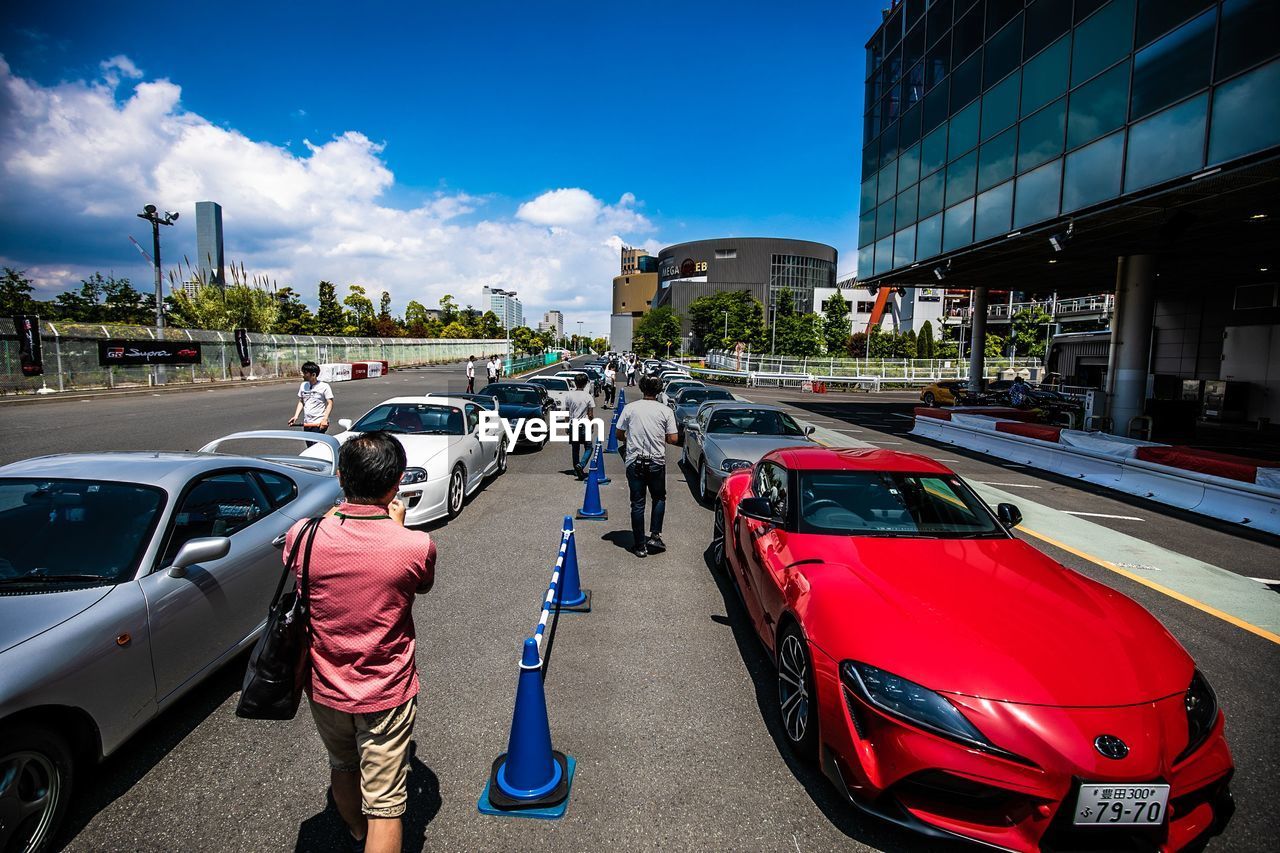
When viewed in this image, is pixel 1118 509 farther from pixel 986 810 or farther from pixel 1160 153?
pixel 986 810

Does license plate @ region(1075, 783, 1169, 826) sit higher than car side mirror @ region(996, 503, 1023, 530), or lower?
lower

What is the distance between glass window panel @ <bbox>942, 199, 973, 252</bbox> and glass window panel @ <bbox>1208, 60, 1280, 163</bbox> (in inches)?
321

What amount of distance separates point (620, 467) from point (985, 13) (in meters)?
19.0

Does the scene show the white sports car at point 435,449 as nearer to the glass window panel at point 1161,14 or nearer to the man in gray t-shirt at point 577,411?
the man in gray t-shirt at point 577,411

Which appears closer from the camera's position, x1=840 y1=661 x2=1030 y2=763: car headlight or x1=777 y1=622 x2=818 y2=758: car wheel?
x1=840 y1=661 x2=1030 y2=763: car headlight

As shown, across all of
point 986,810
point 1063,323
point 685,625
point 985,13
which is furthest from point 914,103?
point 1063,323

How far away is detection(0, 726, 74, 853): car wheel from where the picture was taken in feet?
7.58

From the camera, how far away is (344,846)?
2699mm

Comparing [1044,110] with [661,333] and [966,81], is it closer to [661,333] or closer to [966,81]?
[966,81]

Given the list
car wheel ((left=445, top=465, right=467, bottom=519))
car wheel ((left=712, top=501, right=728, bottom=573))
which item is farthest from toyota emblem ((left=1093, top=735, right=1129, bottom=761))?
car wheel ((left=445, top=465, right=467, bottom=519))

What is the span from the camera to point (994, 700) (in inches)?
98.3

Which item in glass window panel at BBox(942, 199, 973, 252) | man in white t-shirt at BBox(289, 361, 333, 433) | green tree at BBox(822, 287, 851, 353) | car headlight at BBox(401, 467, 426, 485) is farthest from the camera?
green tree at BBox(822, 287, 851, 353)

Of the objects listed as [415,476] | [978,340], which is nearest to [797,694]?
[415,476]

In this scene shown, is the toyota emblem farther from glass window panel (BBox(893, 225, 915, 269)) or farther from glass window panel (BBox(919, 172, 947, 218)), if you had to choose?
glass window panel (BBox(893, 225, 915, 269))
